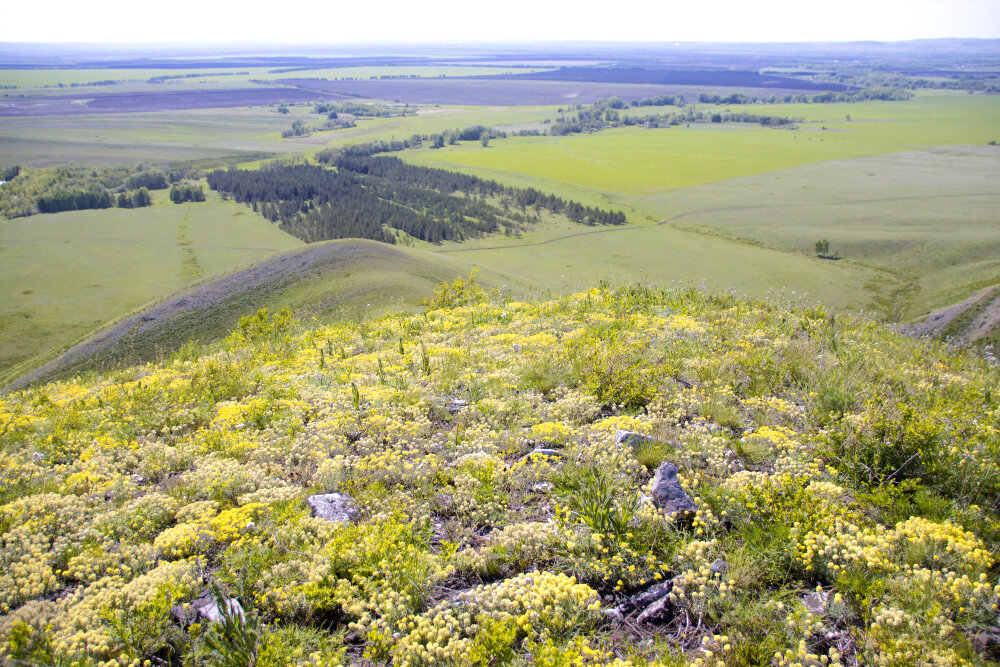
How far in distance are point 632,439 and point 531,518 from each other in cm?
147

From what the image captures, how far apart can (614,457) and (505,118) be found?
205 m

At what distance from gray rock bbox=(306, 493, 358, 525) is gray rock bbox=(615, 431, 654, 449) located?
277 cm

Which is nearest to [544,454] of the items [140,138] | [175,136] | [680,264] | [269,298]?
[269,298]

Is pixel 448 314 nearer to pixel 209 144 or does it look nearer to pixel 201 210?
pixel 201 210

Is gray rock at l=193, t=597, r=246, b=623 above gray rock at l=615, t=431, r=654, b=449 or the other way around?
the other way around

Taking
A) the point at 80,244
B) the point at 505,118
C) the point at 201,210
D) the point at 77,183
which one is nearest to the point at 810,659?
the point at 80,244

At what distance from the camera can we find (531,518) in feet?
16.7

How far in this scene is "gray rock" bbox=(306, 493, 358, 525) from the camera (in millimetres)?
5098

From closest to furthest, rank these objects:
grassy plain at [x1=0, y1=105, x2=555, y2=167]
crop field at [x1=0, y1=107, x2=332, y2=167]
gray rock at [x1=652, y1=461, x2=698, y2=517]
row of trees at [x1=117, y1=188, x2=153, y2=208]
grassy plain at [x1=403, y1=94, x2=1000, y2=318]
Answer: gray rock at [x1=652, y1=461, x2=698, y2=517] < grassy plain at [x1=403, y1=94, x2=1000, y2=318] < row of trees at [x1=117, y1=188, x2=153, y2=208] < crop field at [x1=0, y1=107, x2=332, y2=167] < grassy plain at [x1=0, y1=105, x2=555, y2=167]

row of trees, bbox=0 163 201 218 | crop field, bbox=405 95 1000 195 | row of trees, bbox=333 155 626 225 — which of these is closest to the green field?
crop field, bbox=405 95 1000 195

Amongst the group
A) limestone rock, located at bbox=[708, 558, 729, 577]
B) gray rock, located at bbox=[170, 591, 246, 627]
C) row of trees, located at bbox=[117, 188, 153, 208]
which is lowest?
gray rock, located at bbox=[170, 591, 246, 627]

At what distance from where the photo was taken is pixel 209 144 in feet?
509

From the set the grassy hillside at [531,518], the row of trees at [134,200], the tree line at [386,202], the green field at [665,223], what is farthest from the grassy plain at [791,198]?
the row of trees at [134,200]

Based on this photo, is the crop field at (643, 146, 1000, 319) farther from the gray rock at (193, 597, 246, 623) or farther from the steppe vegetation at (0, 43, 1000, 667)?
the gray rock at (193, 597, 246, 623)
